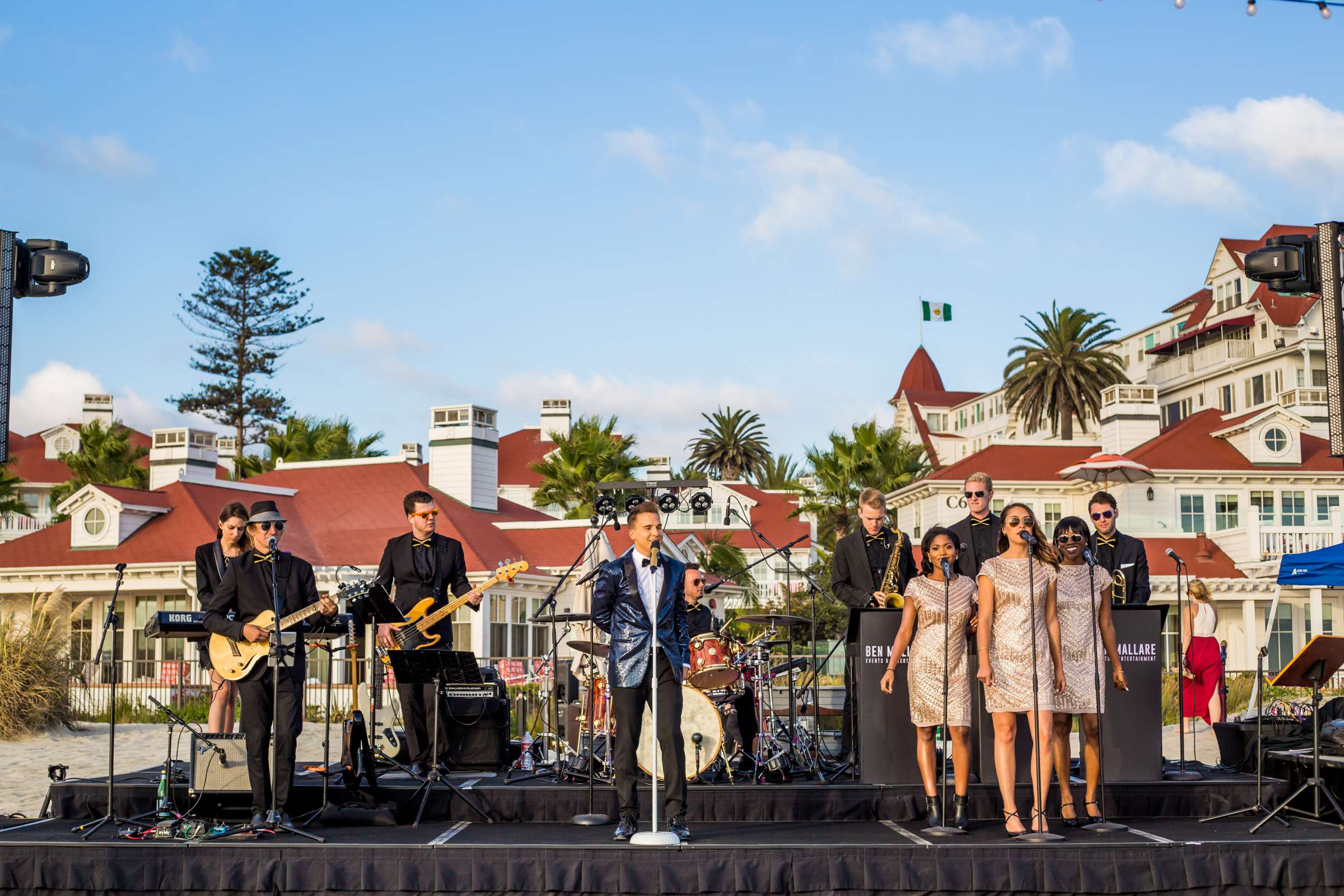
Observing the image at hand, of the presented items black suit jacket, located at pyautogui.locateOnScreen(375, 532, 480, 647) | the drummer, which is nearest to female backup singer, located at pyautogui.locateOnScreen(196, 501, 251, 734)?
black suit jacket, located at pyautogui.locateOnScreen(375, 532, 480, 647)

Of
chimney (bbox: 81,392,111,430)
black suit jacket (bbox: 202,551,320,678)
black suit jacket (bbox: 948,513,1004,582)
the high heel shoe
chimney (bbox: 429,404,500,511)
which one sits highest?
chimney (bbox: 81,392,111,430)

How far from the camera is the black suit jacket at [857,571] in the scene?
962 centimetres

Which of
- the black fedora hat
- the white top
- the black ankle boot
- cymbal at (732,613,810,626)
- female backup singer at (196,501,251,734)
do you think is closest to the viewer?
the black ankle boot

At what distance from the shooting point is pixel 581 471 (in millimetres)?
40938

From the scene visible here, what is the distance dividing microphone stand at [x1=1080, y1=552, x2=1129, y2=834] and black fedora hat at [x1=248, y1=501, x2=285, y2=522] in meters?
4.88

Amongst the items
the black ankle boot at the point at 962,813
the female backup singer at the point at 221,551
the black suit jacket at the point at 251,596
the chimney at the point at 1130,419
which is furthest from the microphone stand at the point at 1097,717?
the chimney at the point at 1130,419

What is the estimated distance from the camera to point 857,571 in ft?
32.3

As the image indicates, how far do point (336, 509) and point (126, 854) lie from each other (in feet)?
89.4

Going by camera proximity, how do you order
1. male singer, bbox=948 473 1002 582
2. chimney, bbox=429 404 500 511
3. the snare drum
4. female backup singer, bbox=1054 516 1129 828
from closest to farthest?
1. female backup singer, bbox=1054 516 1129 828
2. male singer, bbox=948 473 1002 582
3. the snare drum
4. chimney, bbox=429 404 500 511

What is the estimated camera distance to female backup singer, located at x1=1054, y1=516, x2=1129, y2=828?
26.0ft

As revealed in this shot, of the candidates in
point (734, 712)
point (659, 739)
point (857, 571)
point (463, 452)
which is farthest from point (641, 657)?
point (463, 452)

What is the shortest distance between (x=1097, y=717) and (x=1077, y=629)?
0.52 m

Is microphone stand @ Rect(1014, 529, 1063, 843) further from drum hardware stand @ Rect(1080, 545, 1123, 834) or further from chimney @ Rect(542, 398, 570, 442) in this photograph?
chimney @ Rect(542, 398, 570, 442)

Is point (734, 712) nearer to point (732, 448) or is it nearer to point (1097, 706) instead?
point (1097, 706)
